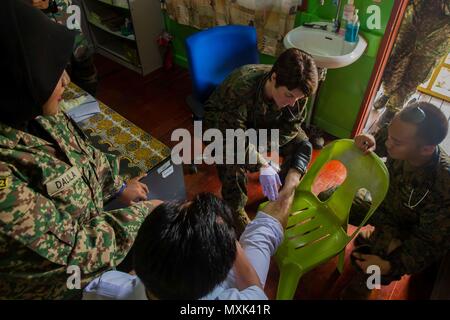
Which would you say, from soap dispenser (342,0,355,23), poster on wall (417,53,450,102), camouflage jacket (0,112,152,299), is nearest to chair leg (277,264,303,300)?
camouflage jacket (0,112,152,299)

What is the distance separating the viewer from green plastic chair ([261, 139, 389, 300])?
152cm

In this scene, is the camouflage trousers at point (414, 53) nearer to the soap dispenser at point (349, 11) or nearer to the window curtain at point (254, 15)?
the soap dispenser at point (349, 11)

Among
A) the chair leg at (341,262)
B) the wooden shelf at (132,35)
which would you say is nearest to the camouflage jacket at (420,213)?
the chair leg at (341,262)

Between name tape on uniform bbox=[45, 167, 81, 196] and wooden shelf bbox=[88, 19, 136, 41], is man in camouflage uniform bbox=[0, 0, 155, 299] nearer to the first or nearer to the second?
name tape on uniform bbox=[45, 167, 81, 196]

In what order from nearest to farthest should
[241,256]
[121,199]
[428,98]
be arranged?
[241,256], [121,199], [428,98]

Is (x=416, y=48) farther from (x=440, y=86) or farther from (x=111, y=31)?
(x=111, y=31)

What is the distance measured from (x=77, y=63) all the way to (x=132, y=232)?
1291 mm

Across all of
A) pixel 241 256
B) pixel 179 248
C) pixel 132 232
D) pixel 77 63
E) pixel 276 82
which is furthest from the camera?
pixel 77 63

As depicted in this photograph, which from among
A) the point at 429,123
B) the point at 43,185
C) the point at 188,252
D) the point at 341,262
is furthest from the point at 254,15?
the point at 188,252

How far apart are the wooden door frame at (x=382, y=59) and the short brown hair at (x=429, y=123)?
3.18 ft

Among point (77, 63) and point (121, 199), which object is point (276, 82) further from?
point (77, 63)
